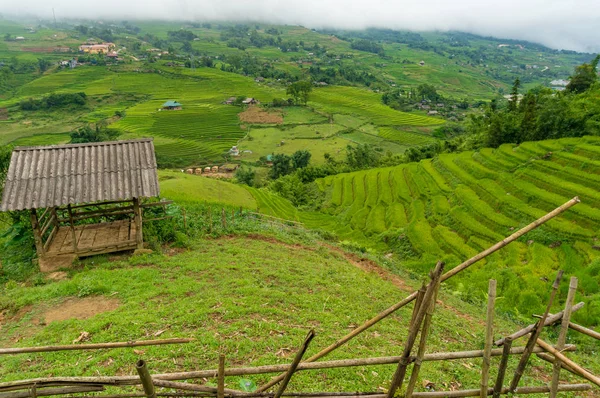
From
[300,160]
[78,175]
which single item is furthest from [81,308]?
[300,160]

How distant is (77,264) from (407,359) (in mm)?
10376

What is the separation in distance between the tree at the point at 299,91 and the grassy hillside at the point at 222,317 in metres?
69.7

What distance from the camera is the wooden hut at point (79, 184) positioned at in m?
9.59

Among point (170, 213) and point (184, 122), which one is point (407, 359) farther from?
point (184, 122)

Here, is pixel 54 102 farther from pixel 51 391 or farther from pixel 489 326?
pixel 489 326

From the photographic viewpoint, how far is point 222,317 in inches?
293

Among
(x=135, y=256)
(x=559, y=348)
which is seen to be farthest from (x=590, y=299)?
(x=135, y=256)

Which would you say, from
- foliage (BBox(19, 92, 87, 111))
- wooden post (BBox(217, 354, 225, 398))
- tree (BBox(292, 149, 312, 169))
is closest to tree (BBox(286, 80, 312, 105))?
tree (BBox(292, 149, 312, 169))

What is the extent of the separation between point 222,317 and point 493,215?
1782 centimetres

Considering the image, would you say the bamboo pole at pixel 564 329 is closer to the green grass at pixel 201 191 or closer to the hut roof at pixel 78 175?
the hut roof at pixel 78 175

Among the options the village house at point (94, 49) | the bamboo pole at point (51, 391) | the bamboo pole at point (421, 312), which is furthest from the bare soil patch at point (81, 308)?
the village house at point (94, 49)

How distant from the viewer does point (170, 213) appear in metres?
14.1

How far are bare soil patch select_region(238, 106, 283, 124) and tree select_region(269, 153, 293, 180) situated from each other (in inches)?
887

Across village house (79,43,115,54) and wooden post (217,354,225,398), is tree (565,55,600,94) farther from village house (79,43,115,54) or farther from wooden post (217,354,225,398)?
village house (79,43,115,54)
